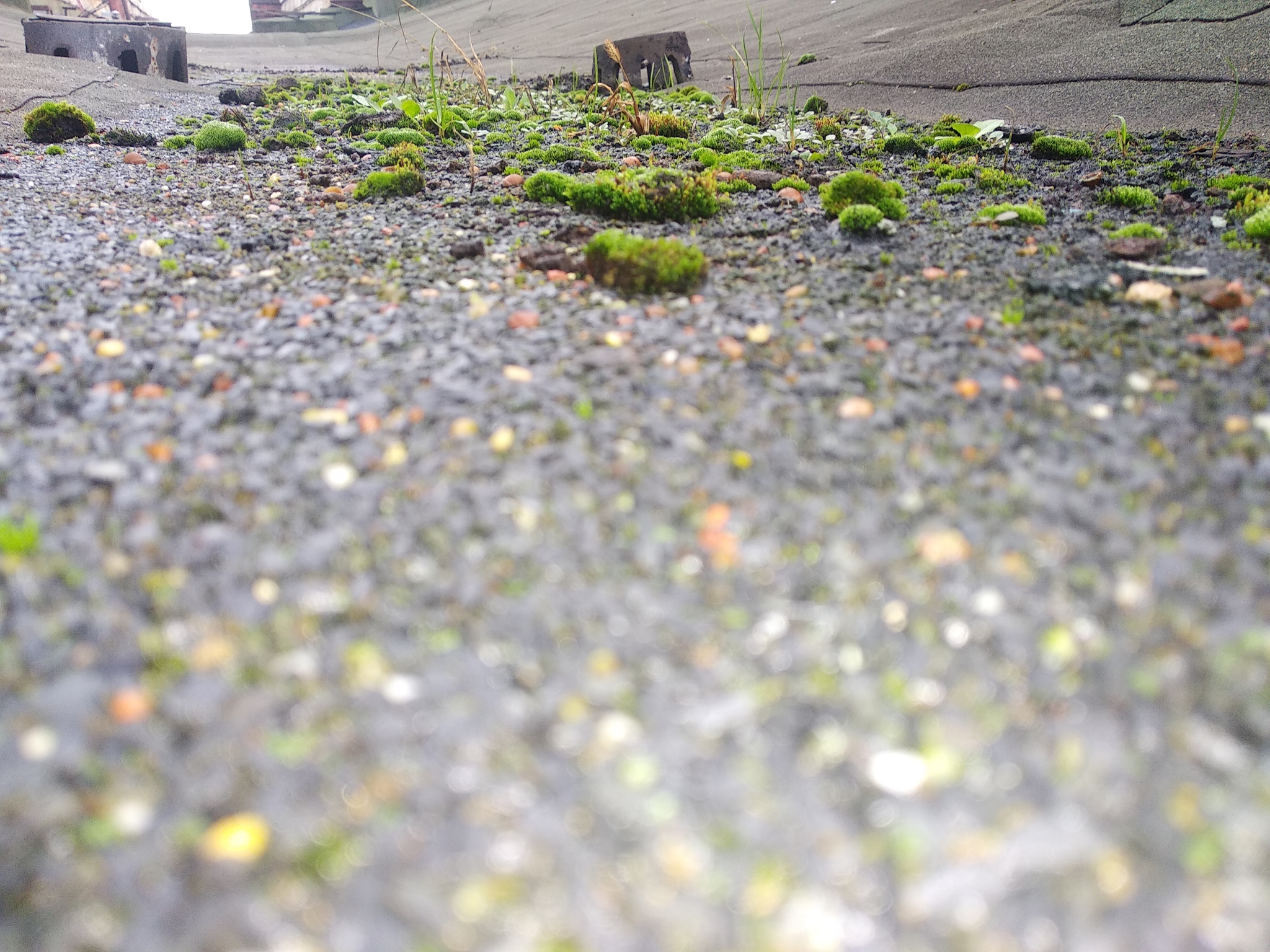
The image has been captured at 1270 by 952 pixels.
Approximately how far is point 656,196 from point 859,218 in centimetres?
107

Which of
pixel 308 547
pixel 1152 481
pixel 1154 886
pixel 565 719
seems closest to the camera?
pixel 1154 886

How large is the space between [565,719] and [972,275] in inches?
102

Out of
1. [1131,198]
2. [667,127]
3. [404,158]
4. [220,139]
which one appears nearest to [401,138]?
[404,158]

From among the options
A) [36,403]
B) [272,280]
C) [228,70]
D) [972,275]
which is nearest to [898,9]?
[972,275]

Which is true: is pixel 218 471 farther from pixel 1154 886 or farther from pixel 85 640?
pixel 1154 886

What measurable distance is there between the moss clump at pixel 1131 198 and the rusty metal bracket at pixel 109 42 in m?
14.0

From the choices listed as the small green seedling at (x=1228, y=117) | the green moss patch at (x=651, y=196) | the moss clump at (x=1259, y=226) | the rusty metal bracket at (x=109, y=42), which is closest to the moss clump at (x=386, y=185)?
the green moss patch at (x=651, y=196)

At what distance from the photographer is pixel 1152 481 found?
183 centimetres

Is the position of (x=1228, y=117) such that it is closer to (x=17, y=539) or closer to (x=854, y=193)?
(x=854, y=193)

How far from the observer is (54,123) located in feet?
20.6

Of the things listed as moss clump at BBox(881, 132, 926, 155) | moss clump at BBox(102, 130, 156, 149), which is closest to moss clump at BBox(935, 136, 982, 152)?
moss clump at BBox(881, 132, 926, 155)

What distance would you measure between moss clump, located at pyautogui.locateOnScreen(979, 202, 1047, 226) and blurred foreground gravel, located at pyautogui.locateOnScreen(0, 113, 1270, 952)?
3.26 ft

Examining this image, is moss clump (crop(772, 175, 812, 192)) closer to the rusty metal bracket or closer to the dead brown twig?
the dead brown twig

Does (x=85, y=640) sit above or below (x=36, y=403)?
below
